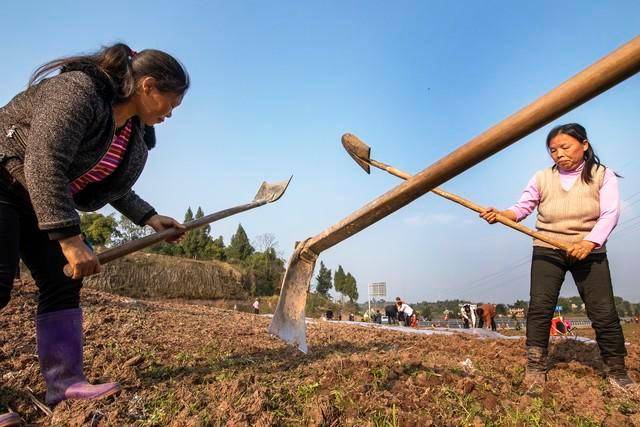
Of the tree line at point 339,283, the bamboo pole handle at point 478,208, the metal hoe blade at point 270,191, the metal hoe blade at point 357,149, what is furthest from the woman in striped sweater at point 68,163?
the tree line at point 339,283

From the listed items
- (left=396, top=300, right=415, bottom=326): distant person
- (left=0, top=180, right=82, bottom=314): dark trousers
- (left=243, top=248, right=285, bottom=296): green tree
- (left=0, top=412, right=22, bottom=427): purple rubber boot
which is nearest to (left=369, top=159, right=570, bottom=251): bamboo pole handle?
(left=0, top=180, right=82, bottom=314): dark trousers

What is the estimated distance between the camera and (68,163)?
173 cm

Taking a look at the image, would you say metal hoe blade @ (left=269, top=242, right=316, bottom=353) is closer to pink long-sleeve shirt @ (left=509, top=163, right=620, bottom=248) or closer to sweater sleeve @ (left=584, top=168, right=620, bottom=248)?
pink long-sleeve shirt @ (left=509, top=163, right=620, bottom=248)

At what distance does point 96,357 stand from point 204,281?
65.8 ft

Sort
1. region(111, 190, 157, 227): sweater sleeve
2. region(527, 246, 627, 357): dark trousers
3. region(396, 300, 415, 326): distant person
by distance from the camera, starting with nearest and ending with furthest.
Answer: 1. region(111, 190, 157, 227): sweater sleeve
2. region(527, 246, 627, 357): dark trousers
3. region(396, 300, 415, 326): distant person

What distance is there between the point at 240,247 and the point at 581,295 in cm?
5125

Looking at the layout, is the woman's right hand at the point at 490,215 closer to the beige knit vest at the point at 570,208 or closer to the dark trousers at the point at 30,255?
the beige knit vest at the point at 570,208

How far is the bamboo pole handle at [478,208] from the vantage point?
2.81 m

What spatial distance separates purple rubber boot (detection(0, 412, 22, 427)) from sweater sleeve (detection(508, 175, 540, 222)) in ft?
10.1

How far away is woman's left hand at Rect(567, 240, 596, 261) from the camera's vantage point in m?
2.70

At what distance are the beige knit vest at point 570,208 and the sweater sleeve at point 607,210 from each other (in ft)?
0.11

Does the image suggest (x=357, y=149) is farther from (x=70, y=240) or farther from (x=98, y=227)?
(x=98, y=227)

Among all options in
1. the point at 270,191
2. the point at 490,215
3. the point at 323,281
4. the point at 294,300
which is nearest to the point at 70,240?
the point at 294,300

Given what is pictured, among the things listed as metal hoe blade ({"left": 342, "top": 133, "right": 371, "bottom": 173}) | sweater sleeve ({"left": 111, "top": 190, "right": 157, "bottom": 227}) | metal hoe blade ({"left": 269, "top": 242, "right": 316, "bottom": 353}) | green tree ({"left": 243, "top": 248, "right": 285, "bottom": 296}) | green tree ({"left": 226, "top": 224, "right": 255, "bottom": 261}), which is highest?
green tree ({"left": 226, "top": 224, "right": 255, "bottom": 261})
